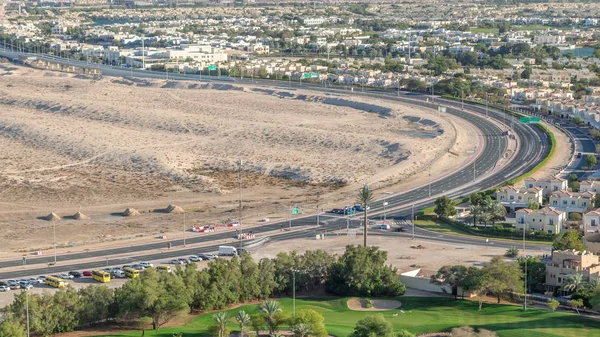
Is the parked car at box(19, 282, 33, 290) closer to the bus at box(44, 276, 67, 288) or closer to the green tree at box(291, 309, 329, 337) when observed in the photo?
the bus at box(44, 276, 67, 288)

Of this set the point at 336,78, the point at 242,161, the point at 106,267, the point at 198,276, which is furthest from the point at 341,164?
the point at 336,78

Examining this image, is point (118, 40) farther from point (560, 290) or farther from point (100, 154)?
point (560, 290)

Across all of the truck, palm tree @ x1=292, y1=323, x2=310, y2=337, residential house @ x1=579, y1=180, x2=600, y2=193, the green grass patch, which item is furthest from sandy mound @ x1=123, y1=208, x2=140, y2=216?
palm tree @ x1=292, y1=323, x2=310, y2=337

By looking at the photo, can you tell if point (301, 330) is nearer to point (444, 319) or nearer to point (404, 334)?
point (404, 334)

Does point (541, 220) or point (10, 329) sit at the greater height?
point (10, 329)

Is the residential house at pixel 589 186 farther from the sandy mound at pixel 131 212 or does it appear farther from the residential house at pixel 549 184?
the sandy mound at pixel 131 212

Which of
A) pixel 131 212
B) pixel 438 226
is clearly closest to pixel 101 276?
Result: pixel 131 212
